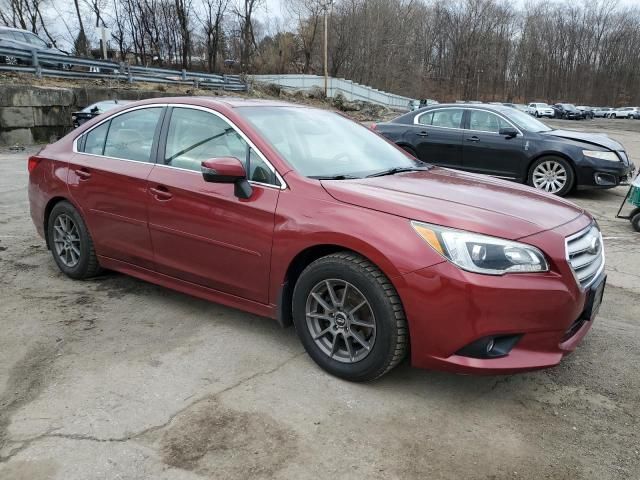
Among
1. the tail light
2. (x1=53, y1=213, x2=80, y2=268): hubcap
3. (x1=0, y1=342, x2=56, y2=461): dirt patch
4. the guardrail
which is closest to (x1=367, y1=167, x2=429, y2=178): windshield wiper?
(x1=0, y1=342, x2=56, y2=461): dirt patch

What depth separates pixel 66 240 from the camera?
4.68 m

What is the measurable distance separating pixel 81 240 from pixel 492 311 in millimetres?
3334

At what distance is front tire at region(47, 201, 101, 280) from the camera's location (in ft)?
14.7

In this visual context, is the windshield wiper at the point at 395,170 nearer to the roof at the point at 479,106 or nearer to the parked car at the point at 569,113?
the roof at the point at 479,106

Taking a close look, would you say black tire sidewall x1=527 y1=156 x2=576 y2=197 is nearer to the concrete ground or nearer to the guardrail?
the concrete ground

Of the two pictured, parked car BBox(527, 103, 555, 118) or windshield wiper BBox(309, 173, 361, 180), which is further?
parked car BBox(527, 103, 555, 118)

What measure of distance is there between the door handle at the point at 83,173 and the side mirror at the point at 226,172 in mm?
1477

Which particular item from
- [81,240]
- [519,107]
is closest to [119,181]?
[81,240]

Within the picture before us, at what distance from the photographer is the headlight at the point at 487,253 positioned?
271cm

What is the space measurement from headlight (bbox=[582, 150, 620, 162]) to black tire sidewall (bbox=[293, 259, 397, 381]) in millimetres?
7249

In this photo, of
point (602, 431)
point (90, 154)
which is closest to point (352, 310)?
point (602, 431)

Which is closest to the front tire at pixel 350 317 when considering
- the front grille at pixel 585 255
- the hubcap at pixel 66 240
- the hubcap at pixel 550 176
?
the front grille at pixel 585 255

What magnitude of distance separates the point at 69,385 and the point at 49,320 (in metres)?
1.06

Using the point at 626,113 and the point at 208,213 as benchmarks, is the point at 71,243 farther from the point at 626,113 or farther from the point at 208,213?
the point at 626,113
